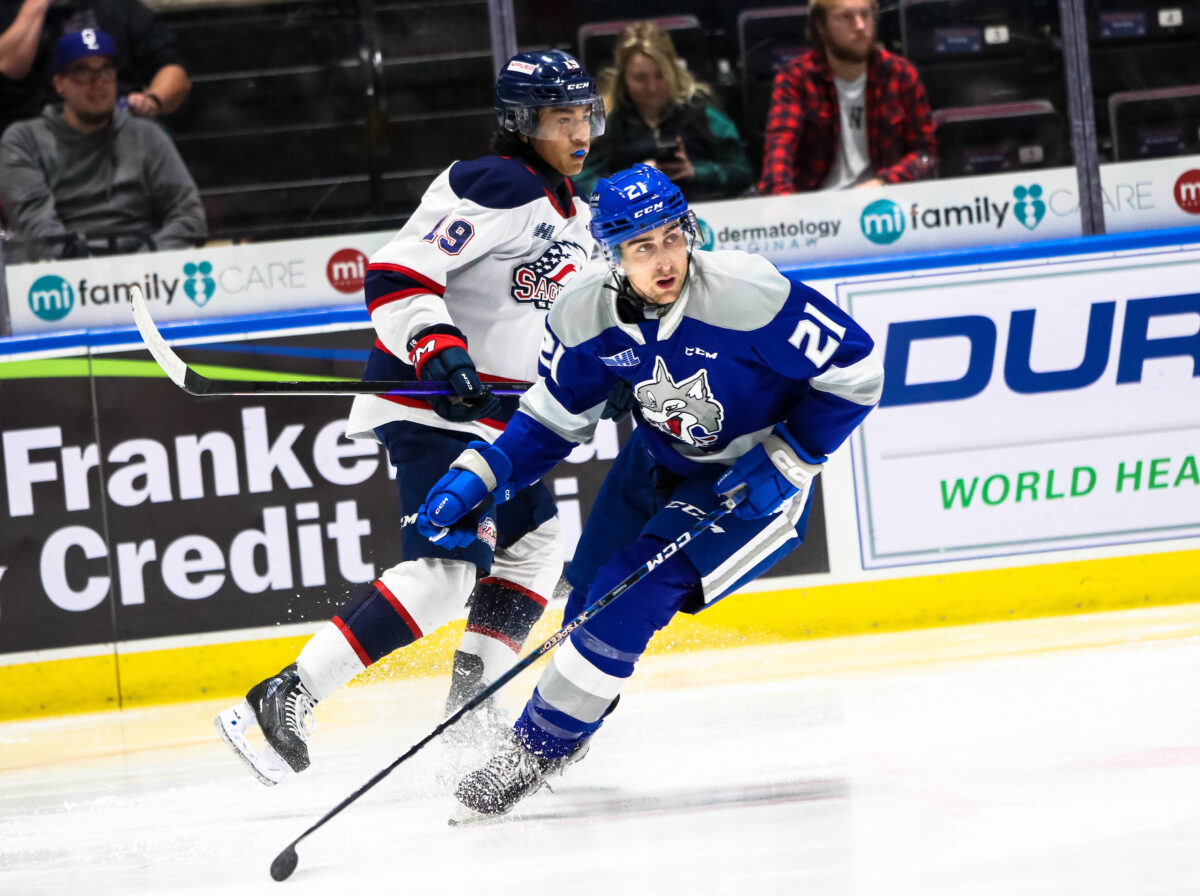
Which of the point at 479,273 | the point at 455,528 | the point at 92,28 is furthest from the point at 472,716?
the point at 92,28

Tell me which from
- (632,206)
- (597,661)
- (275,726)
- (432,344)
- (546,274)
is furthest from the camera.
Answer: (546,274)

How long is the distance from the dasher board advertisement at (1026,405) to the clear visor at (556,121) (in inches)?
60.3

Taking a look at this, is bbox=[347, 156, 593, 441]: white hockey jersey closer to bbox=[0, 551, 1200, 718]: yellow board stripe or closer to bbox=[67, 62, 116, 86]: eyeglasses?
bbox=[0, 551, 1200, 718]: yellow board stripe

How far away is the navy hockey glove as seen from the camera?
2627mm

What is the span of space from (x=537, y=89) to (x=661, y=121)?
158 cm

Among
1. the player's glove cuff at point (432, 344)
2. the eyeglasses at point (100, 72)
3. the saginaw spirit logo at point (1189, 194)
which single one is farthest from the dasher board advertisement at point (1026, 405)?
the eyeglasses at point (100, 72)

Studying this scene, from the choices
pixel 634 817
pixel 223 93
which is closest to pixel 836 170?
pixel 223 93

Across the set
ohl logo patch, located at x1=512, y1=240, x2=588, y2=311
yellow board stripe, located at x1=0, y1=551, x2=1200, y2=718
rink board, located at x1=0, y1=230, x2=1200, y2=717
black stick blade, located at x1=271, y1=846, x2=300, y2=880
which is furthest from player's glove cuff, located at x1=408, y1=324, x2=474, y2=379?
yellow board stripe, located at x1=0, y1=551, x2=1200, y2=718

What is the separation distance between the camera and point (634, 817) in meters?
2.58

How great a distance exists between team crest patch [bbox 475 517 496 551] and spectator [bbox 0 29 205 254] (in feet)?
6.41

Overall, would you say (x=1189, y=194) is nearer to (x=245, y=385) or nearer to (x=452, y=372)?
(x=452, y=372)

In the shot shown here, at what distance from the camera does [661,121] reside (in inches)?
179

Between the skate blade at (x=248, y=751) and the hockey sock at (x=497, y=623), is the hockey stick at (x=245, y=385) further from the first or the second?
the skate blade at (x=248, y=751)

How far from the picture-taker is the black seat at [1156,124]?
4.63 meters
